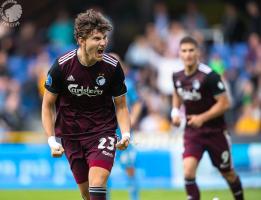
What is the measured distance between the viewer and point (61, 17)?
18.7 m

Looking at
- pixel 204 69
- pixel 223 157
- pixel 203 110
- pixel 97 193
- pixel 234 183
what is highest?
pixel 204 69

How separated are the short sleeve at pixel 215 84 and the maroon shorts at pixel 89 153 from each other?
236 centimetres

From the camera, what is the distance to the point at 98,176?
7.38m

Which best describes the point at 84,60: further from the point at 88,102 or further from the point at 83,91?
the point at 88,102

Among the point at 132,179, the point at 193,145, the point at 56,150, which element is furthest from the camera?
the point at 132,179

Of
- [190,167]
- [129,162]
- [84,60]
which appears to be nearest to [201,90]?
[190,167]

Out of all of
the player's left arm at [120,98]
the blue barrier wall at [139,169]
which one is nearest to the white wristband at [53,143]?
the player's left arm at [120,98]

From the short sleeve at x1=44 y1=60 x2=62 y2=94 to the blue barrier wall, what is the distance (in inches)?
272

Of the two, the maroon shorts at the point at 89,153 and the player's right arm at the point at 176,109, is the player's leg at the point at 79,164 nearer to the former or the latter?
the maroon shorts at the point at 89,153

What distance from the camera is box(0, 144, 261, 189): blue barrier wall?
14344 mm

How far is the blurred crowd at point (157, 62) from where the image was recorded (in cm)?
1627

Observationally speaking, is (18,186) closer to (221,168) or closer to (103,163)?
(221,168)

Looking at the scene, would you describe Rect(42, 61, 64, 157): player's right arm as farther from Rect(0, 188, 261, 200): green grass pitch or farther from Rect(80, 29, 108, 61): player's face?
Rect(0, 188, 261, 200): green grass pitch

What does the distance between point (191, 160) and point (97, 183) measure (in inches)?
98.3
